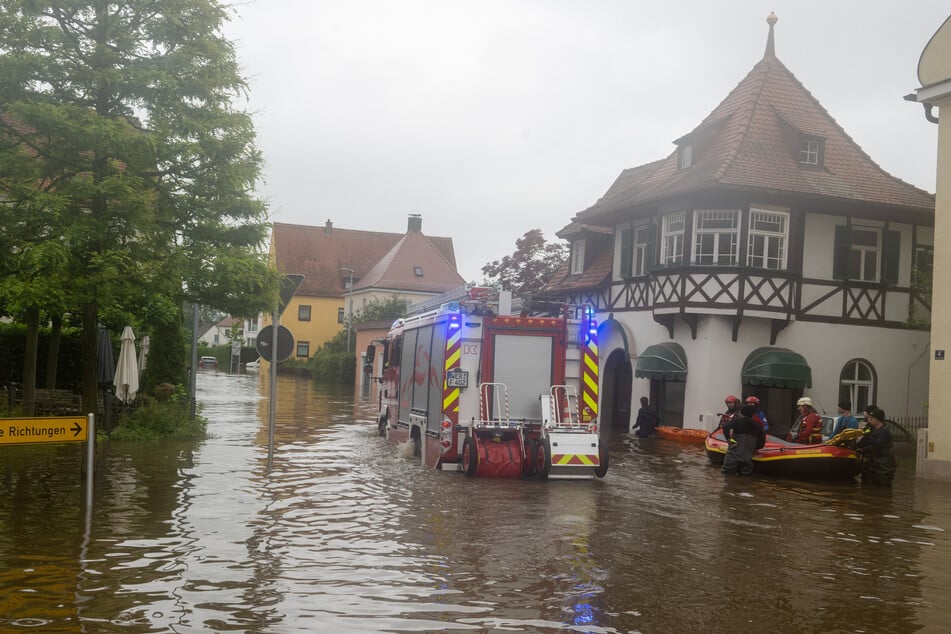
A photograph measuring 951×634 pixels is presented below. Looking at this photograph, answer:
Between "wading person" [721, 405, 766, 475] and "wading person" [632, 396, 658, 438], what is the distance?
9.59 metres

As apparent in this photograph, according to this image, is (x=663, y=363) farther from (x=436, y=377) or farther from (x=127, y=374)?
(x=127, y=374)

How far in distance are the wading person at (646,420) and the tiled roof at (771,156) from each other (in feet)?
18.4

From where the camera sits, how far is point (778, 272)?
85.1ft

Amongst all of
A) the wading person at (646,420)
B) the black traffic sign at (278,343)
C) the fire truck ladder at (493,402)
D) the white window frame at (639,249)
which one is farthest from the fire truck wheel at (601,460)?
the white window frame at (639,249)

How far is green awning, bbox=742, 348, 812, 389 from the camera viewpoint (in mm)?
25594

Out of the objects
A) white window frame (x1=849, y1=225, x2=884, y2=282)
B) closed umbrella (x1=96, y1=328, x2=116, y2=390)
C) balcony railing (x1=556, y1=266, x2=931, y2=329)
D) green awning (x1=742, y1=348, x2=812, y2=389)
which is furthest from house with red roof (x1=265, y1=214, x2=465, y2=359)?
closed umbrella (x1=96, y1=328, x2=116, y2=390)

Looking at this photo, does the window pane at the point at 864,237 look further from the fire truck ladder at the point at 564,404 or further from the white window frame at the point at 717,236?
the fire truck ladder at the point at 564,404

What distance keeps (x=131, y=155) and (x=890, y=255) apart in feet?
65.6

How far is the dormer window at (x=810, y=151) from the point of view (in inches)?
1094

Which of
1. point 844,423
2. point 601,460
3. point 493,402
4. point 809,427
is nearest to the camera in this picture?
point 601,460

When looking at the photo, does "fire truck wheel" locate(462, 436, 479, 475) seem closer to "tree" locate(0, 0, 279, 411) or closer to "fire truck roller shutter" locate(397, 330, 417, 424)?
"fire truck roller shutter" locate(397, 330, 417, 424)

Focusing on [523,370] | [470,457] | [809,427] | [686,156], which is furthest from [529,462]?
[686,156]

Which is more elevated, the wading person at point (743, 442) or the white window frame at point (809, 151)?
the white window frame at point (809, 151)

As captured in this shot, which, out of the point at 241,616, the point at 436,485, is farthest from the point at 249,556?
the point at 436,485
